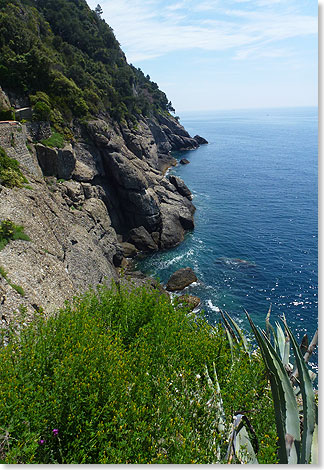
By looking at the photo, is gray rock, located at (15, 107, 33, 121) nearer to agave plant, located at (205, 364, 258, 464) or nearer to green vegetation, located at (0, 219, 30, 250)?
green vegetation, located at (0, 219, 30, 250)

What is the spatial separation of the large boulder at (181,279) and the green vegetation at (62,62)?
2937 centimetres

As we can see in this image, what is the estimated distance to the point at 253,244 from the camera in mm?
54031

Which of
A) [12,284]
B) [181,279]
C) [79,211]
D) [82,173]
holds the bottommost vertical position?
[181,279]

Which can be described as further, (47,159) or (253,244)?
(253,244)

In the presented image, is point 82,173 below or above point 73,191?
above

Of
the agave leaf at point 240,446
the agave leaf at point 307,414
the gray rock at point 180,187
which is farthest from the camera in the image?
the gray rock at point 180,187

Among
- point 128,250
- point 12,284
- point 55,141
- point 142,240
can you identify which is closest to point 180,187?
point 142,240

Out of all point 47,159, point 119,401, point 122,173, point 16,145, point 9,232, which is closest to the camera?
point 119,401

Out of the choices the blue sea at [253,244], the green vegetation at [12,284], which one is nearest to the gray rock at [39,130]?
the blue sea at [253,244]

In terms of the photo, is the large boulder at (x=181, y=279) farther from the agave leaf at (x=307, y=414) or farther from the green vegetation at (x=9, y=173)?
the agave leaf at (x=307, y=414)

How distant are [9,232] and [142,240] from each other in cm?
2897

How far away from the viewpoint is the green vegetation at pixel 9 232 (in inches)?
946

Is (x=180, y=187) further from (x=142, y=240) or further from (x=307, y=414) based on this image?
(x=307, y=414)

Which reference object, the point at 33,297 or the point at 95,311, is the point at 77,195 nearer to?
the point at 33,297
